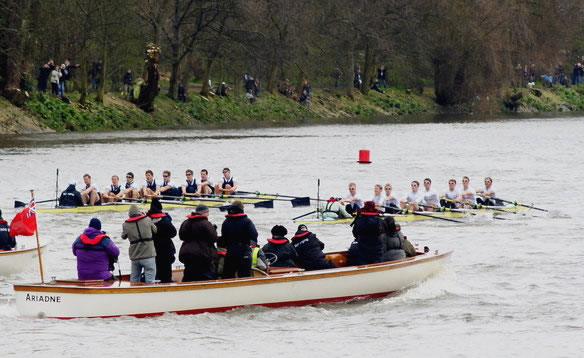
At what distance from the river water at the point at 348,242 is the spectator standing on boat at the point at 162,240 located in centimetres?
89

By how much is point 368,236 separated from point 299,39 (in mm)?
58486

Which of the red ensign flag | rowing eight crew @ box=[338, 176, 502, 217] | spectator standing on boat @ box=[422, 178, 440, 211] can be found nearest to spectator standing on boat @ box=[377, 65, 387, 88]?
rowing eight crew @ box=[338, 176, 502, 217]

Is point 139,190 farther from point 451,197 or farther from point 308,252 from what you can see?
point 308,252

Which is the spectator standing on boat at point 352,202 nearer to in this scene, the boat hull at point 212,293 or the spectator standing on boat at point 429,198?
the spectator standing on boat at point 429,198

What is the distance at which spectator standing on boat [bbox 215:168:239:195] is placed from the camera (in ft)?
122

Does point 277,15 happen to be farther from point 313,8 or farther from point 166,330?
point 166,330

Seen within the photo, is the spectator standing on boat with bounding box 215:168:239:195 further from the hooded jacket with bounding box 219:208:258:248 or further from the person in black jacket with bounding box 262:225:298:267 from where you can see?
the hooded jacket with bounding box 219:208:258:248

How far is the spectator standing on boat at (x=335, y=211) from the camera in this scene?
33.4 metres

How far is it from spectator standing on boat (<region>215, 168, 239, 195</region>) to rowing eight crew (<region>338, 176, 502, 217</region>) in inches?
168

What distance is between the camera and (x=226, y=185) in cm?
3750

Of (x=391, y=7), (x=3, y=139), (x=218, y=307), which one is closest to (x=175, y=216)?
(x=218, y=307)

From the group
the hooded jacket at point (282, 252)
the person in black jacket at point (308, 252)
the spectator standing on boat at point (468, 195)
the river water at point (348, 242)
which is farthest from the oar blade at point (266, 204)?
the hooded jacket at point (282, 252)

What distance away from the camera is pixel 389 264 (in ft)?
71.3

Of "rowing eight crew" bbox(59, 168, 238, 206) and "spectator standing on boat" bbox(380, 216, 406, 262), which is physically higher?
"rowing eight crew" bbox(59, 168, 238, 206)
